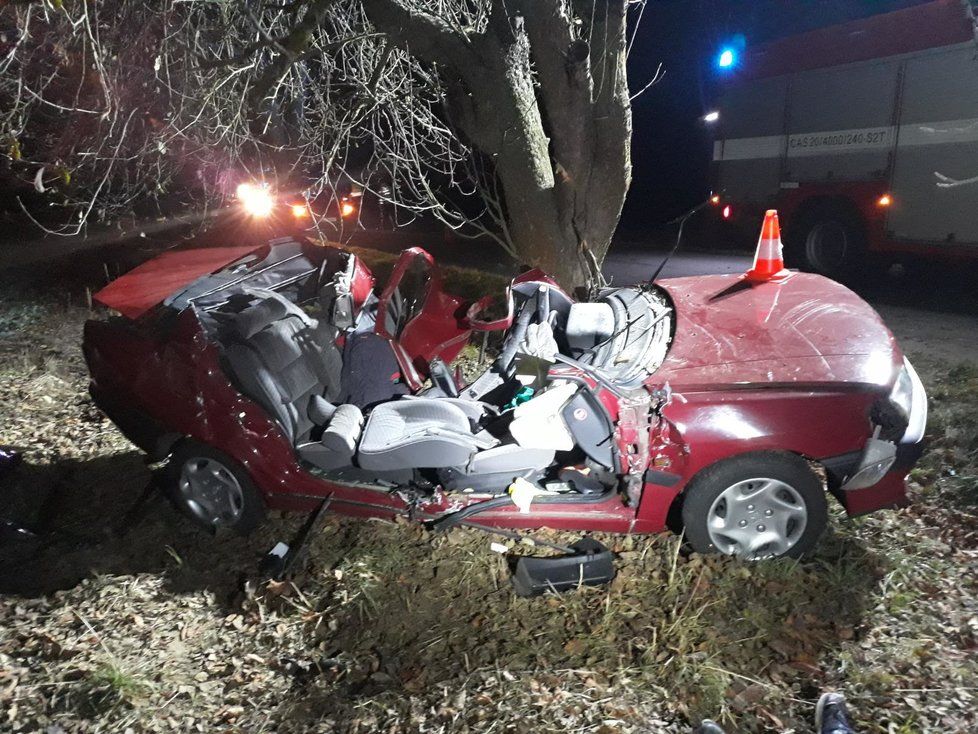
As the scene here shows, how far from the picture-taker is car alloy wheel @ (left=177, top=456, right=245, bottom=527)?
3.63 metres

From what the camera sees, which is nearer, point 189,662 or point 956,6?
point 189,662

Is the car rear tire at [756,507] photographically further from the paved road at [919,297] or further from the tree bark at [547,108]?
the paved road at [919,297]

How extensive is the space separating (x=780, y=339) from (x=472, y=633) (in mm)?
1985

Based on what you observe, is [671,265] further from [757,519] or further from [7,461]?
[7,461]

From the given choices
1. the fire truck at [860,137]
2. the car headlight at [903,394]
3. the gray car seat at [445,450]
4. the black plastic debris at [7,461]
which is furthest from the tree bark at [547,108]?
the fire truck at [860,137]

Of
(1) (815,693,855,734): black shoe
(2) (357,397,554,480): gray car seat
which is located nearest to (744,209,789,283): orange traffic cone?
(2) (357,397,554,480): gray car seat

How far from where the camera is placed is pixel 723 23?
55.4ft

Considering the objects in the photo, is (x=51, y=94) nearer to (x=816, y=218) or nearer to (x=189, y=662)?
(x=189, y=662)

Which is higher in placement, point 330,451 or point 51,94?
point 51,94

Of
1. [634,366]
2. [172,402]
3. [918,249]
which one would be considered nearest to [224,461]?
[172,402]

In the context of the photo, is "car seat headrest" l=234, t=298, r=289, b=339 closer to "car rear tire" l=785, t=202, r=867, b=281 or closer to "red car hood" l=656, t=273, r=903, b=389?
"red car hood" l=656, t=273, r=903, b=389

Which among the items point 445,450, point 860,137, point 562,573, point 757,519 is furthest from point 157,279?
point 860,137

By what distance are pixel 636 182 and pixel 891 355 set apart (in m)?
17.4

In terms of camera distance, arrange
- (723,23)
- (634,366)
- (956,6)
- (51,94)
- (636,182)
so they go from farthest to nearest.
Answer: (636,182), (723,23), (51,94), (956,6), (634,366)
